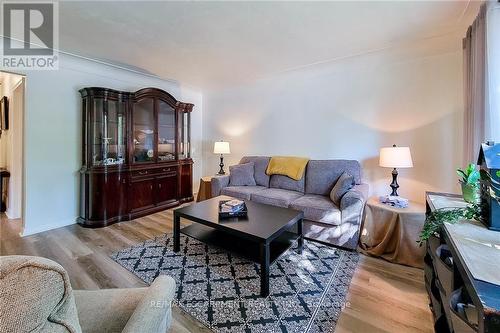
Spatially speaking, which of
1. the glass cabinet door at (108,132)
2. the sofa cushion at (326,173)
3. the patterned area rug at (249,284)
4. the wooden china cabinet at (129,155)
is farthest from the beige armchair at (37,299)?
the glass cabinet door at (108,132)

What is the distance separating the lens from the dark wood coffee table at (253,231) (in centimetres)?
173

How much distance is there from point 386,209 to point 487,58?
144cm

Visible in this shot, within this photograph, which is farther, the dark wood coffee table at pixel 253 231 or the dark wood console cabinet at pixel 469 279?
the dark wood coffee table at pixel 253 231

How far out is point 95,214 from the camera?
303 cm

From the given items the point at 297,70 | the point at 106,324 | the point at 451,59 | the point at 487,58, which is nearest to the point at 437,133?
the point at 451,59

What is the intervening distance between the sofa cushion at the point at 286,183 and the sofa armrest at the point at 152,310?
2614 millimetres

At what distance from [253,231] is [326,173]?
168cm

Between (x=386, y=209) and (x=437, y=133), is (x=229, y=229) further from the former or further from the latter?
(x=437, y=133)

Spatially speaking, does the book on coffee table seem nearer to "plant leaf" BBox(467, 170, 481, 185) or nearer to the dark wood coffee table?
the dark wood coffee table

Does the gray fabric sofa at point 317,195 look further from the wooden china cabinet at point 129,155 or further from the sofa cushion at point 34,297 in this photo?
the sofa cushion at point 34,297

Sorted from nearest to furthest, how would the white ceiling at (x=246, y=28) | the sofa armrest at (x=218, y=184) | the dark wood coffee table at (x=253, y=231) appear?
the dark wood coffee table at (x=253, y=231) → the white ceiling at (x=246, y=28) → the sofa armrest at (x=218, y=184)

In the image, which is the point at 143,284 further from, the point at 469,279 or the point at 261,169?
the point at 261,169
